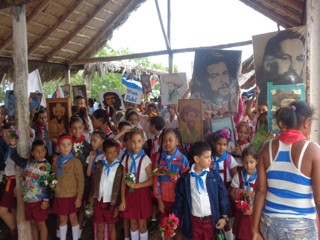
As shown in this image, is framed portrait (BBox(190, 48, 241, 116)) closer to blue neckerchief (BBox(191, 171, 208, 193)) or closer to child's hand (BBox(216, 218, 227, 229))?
blue neckerchief (BBox(191, 171, 208, 193))

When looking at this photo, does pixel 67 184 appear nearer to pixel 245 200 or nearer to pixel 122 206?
pixel 122 206

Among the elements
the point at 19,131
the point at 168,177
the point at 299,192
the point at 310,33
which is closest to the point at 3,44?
the point at 19,131

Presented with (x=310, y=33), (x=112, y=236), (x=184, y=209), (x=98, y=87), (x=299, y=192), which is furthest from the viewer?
(x=98, y=87)

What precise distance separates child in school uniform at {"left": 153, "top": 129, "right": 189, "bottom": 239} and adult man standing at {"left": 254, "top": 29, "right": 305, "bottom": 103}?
116cm

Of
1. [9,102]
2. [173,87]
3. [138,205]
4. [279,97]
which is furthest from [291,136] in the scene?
[9,102]

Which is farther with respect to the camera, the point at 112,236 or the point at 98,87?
the point at 98,87

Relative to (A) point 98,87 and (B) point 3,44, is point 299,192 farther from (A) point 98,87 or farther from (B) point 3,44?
(A) point 98,87

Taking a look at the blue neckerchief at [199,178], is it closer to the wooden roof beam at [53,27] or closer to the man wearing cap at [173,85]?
the man wearing cap at [173,85]

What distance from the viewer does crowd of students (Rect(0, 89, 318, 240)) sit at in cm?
310

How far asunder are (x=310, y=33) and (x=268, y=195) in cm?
164

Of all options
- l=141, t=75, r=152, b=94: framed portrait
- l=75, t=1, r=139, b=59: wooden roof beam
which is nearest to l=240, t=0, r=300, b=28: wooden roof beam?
l=141, t=75, r=152, b=94: framed portrait

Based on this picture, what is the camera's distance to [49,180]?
3.75 m

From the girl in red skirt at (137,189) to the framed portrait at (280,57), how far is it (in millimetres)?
1526

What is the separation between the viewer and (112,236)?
375cm
